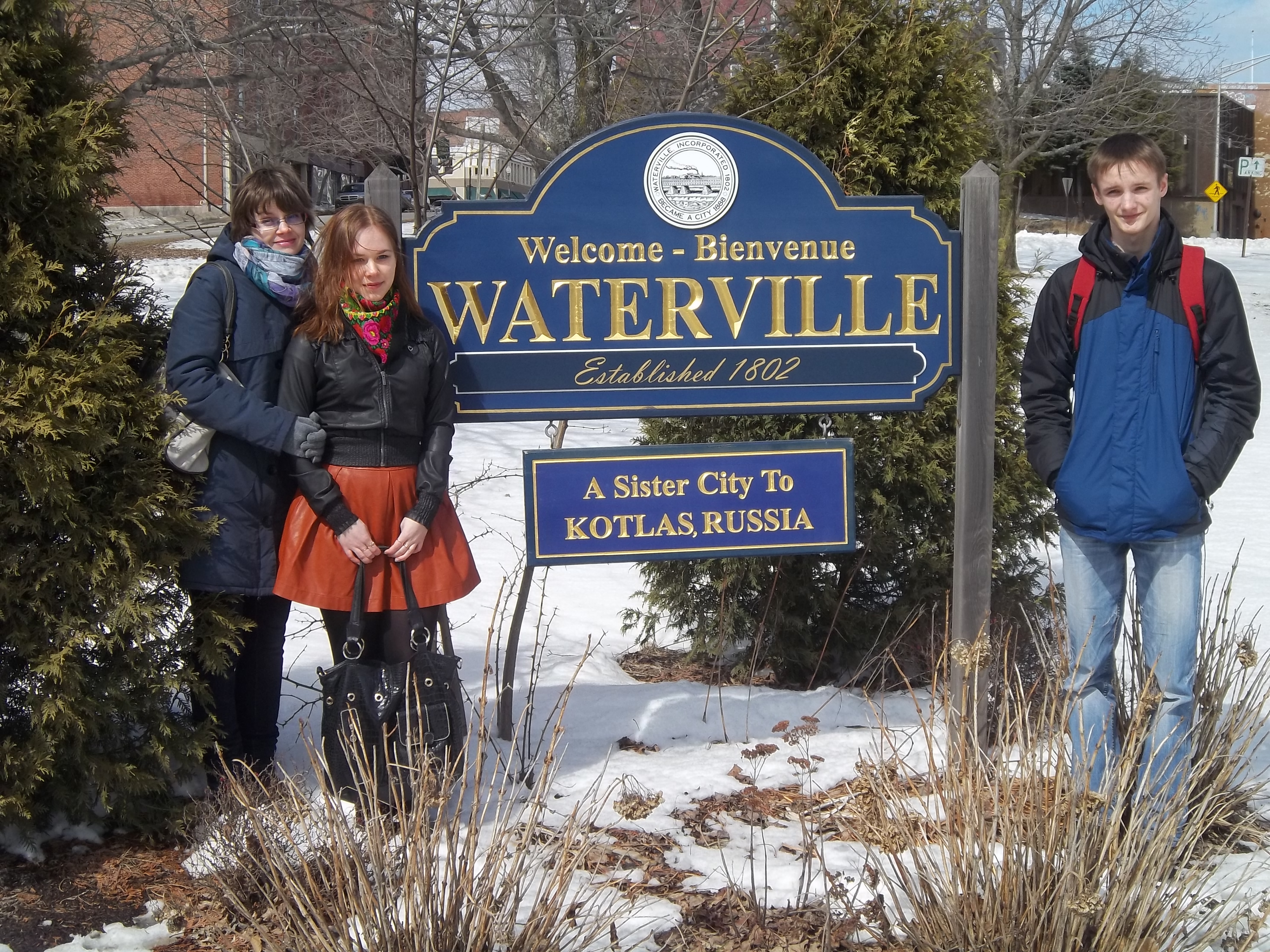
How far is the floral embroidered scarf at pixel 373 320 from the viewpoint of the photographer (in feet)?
10.5

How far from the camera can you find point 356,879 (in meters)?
2.57

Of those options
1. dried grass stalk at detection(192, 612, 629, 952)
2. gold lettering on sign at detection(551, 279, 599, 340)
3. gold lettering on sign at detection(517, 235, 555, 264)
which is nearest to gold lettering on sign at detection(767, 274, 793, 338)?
gold lettering on sign at detection(551, 279, 599, 340)

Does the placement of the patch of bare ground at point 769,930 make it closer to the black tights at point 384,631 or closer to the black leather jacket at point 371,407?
the black tights at point 384,631

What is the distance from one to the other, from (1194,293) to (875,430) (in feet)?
5.32

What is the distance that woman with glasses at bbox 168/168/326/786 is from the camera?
123 inches

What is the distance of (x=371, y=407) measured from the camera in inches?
127

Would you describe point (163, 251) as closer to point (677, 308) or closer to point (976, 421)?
point (677, 308)

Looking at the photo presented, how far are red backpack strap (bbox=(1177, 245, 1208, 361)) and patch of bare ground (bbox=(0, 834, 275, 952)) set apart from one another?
2.66 m

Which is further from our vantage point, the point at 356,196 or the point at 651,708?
the point at 356,196

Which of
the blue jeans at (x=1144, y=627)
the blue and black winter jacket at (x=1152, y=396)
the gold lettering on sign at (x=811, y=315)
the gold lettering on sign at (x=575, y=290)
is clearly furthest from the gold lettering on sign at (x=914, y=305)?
the gold lettering on sign at (x=575, y=290)

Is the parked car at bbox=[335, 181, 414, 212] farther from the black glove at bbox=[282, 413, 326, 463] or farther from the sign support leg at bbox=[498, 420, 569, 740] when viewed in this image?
the sign support leg at bbox=[498, 420, 569, 740]

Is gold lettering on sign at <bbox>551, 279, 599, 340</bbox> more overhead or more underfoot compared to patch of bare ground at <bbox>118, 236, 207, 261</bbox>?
more underfoot

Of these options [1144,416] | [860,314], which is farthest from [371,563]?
[1144,416]

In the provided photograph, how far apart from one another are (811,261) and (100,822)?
2603 millimetres
